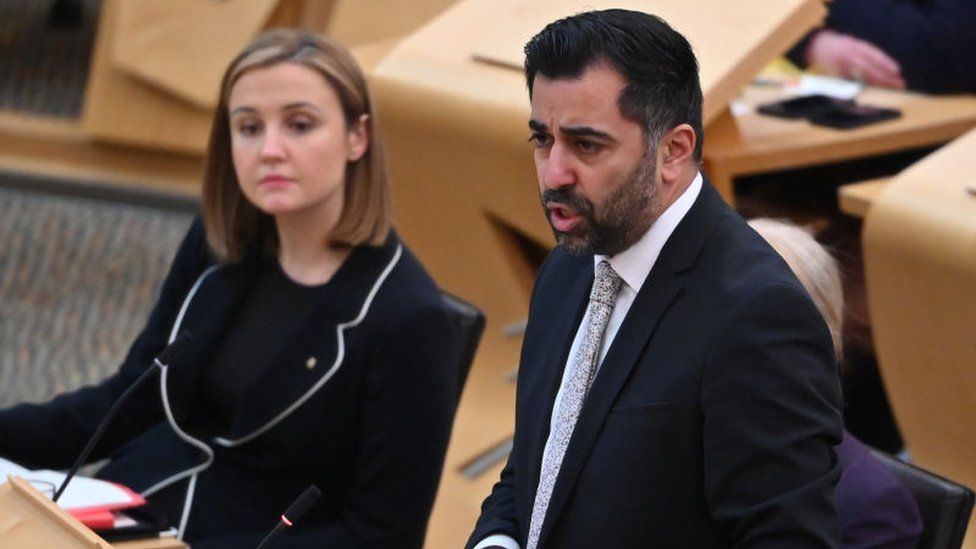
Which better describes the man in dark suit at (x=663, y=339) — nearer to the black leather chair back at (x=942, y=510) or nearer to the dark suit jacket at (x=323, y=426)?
the black leather chair back at (x=942, y=510)

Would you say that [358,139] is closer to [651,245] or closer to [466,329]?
[466,329]

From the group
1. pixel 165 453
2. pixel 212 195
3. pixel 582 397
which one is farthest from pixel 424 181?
pixel 582 397

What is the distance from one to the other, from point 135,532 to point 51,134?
12.8 feet

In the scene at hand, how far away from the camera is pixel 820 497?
1.59m

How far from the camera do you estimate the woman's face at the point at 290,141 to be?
9.17ft

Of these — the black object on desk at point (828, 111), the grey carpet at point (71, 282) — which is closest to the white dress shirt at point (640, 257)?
the black object on desk at point (828, 111)

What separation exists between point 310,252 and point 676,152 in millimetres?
1259

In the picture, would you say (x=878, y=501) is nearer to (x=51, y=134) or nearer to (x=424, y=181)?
(x=424, y=181)

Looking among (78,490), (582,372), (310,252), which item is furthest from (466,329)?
(582,372)

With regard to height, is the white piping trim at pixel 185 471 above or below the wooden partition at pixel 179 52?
below

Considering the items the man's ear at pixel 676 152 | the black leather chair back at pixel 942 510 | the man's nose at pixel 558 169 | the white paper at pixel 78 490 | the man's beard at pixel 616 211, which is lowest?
the white paper at pixel 78 490

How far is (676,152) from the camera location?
67.6 inches

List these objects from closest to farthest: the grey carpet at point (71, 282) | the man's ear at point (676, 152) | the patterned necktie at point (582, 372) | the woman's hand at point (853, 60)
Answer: the man's ear at point (676, 152)
the patterned necktie at point (582, 372)
the woman's hand at point (853, 60)
the grey carpet at point (71, 282)

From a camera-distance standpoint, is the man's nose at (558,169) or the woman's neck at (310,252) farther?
the woman's neck at (310,252)
